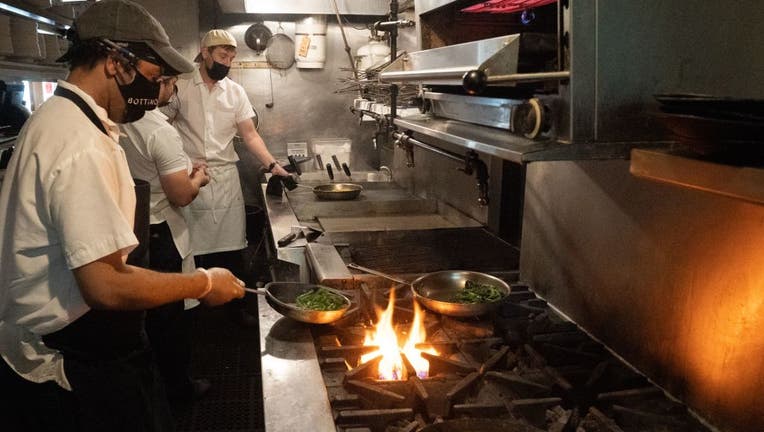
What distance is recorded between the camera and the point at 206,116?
404 centimetres

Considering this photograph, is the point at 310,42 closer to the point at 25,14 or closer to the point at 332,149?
the point at 332,149

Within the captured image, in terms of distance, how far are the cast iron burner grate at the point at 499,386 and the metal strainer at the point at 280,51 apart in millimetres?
4958

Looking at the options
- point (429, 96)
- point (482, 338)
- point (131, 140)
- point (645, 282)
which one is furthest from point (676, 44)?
point (131, 140)

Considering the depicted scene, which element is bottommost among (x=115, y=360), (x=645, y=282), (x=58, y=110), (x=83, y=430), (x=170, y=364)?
(x=170, y=364)

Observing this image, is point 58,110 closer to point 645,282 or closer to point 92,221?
point 92,221

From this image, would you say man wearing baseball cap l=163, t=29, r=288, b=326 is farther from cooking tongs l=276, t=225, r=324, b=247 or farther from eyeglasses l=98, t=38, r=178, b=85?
eyeglasses l=98, t=38, r=178, b=85

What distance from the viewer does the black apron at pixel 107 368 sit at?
1.72 m

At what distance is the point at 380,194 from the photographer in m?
4.62

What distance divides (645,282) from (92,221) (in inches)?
66.0

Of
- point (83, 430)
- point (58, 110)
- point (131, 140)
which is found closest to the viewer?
point (58, 110)

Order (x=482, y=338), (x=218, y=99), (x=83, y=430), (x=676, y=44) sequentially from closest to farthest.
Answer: (x=676, y=44) < (x=83, y=430) < (x=482, y=338) < (x=218, y=99)

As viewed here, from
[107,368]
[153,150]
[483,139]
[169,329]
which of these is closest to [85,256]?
[107,368]

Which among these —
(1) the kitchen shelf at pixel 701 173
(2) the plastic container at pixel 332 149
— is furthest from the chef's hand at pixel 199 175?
(2) the plastic container at pixel 332 149

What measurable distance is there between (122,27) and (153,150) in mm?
1372
